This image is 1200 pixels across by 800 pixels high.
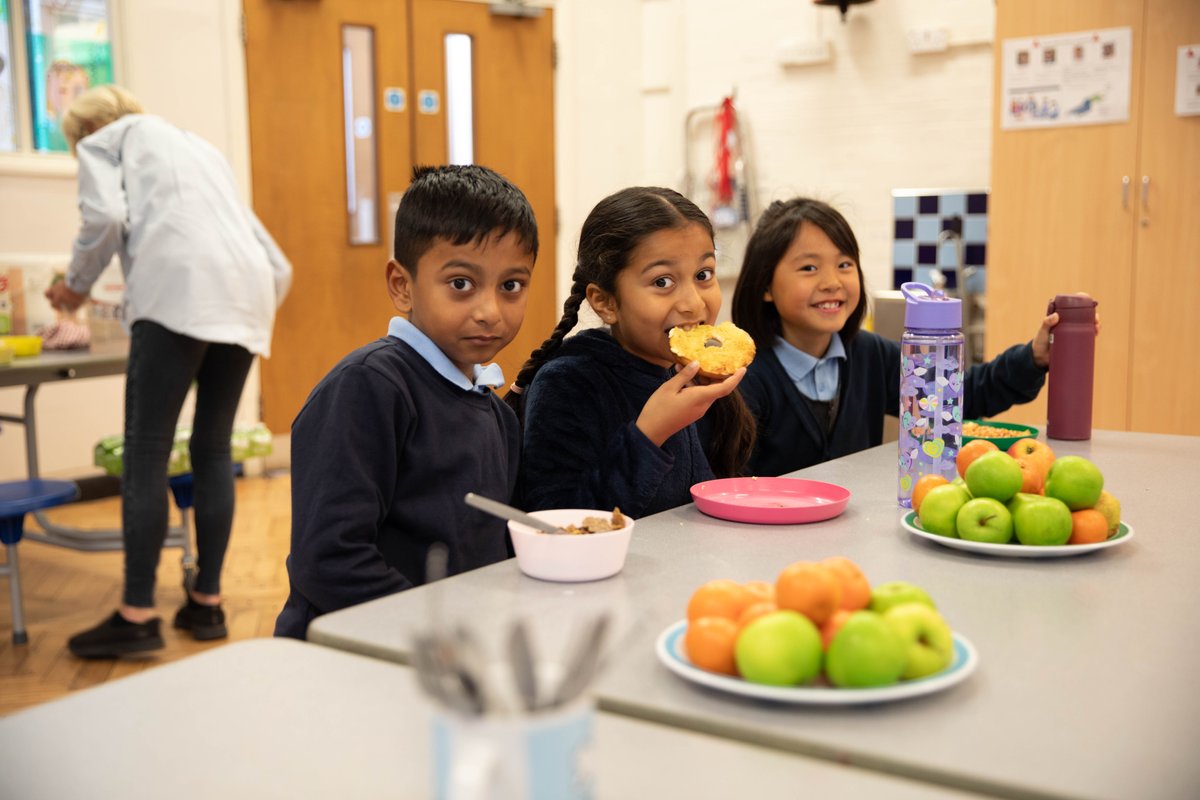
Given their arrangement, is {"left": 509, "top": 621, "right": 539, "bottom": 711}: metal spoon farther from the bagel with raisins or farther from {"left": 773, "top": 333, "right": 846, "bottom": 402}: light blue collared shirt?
{"left": 773, "top": 333, "right": 846, "bottom": 402}: light blue collared shirt

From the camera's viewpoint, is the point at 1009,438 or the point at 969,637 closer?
the point at 969,637

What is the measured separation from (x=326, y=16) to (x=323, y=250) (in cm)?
110

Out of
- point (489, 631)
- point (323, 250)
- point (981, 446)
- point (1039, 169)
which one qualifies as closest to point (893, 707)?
point (489, 631)

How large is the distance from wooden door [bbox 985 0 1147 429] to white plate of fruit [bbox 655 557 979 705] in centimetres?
361

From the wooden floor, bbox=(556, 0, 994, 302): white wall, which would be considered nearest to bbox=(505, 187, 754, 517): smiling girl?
the wooden floor

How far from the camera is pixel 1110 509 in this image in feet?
4.28

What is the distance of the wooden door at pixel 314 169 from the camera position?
5.31 meters

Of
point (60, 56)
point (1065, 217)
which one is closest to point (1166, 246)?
point (1065, 217)

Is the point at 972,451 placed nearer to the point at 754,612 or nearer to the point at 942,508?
the point at 942,508

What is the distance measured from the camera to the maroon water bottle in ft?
6.81

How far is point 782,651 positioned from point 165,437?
8.28ft

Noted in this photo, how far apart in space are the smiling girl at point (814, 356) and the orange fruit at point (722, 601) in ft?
4.28

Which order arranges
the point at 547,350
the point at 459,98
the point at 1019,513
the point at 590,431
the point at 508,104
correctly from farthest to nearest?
1. the point at 508,104
2. the point at 459,98
3. the point at 547,350
4. the point at 590,431
5. the point at 1019,513

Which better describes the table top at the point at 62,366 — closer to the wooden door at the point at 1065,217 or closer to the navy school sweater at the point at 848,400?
the navy school sweater at the point at 848,400
